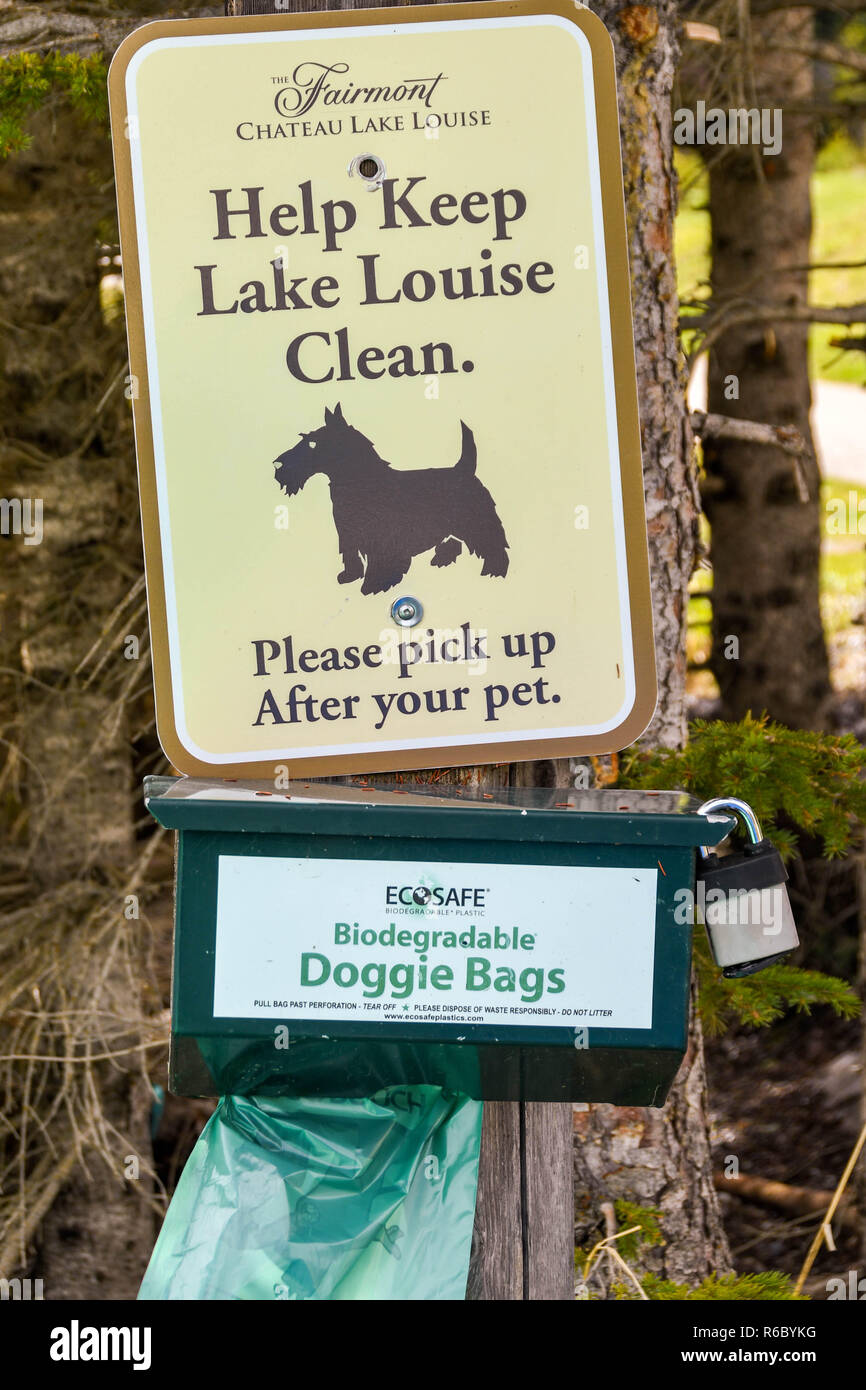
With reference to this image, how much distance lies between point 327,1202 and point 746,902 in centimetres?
65

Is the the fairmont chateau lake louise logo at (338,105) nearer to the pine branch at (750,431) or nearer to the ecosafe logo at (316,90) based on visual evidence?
the ecosafe logo at (316,90)

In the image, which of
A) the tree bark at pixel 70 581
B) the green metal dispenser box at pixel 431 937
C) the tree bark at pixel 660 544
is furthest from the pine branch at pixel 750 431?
the tree bark at pixel 70 581

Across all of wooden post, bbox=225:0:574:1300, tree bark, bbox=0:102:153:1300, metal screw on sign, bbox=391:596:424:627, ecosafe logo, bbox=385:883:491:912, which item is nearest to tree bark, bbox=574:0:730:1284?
wooden post, bbox=225:0:574:1300

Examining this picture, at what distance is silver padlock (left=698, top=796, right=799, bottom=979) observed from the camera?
4.56 ft

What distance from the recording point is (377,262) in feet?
4.64

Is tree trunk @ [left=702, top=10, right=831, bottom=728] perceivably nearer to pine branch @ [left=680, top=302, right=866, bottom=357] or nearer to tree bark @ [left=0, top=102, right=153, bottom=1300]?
pine branch @ [left=680, top=302, right=866, bottom=357]

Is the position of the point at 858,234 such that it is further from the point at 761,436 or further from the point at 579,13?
the point at 579,13

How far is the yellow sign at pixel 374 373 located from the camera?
140 cm

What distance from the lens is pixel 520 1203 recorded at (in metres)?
1.58

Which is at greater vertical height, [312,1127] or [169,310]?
[169,310]

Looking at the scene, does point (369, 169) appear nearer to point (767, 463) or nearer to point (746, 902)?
point (746, 902)

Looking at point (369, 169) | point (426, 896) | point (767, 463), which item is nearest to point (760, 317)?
point (767, 463)
